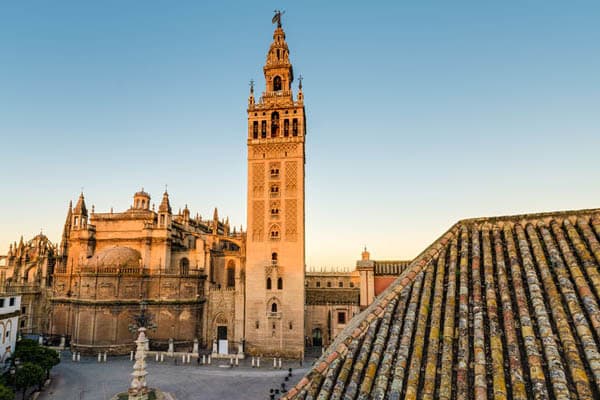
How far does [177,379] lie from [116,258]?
15382mm

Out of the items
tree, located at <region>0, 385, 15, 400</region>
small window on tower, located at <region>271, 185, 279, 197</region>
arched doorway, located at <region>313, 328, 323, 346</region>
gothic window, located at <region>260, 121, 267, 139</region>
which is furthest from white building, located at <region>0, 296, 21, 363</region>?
arched doorway, located at <region>313, 328, 323, 346</region>

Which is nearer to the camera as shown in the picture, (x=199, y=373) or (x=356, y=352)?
Result: (x=356, y=352)

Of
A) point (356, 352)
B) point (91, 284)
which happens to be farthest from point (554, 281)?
point (91, 284)

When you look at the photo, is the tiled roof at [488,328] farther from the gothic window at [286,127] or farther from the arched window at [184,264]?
the arched window at [184,264]

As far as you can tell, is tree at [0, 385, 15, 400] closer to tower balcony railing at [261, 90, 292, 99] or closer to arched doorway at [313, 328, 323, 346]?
arched doorway at [313, 328, 323, 346]

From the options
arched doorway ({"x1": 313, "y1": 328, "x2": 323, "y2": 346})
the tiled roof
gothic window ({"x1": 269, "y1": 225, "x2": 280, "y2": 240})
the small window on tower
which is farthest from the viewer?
arched doorway ({"x1": 313, "y1": 328, "x2": 323, "y2": 346})

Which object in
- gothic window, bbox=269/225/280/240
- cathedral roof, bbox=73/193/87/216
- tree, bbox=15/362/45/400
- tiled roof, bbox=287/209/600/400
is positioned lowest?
tree, bbox=15/362/45/400

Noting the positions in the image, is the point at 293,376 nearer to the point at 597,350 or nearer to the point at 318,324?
the point at 318,324

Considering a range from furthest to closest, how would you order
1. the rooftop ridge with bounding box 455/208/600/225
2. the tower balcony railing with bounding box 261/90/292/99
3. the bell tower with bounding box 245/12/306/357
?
the tower balcony railing with bounding box 261/90/292/99
the bell tower with bounding box 245/12/306/357
the rooftop ridge with bounding box 455/208/600/225

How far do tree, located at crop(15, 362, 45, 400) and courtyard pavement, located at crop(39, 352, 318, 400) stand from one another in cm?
211

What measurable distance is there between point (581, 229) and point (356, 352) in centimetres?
481

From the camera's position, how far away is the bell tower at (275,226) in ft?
106

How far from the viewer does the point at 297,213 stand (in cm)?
3350

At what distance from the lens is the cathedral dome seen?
34.4 m
